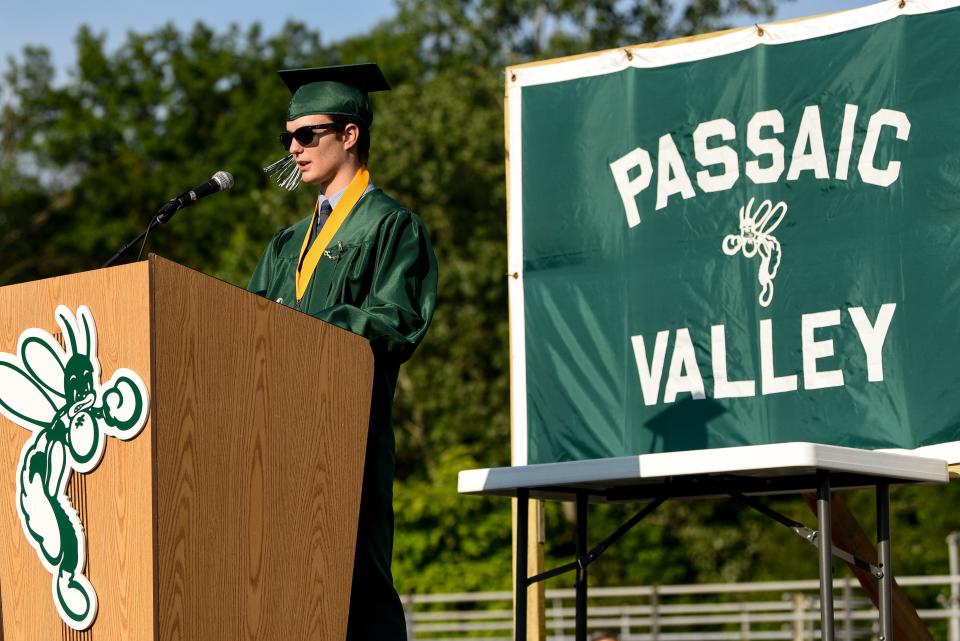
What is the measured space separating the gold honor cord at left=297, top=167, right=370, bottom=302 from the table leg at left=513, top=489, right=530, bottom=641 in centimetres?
138

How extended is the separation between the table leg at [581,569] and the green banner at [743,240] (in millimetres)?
787

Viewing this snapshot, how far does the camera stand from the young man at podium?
336 centimetres

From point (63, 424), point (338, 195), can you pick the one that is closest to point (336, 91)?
point (338, 195)

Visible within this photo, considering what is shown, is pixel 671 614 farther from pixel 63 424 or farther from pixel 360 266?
pixel 63 424

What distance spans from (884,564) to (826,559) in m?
0.37

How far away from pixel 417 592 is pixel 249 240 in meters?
9.27

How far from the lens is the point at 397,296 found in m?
3.52

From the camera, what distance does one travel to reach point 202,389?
2.79m

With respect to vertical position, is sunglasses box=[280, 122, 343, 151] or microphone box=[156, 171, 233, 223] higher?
sunglasses box=[280, 122, 343, 151]

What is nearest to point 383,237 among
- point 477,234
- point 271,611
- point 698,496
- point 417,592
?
point 271,611

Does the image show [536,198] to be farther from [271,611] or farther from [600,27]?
[600,27]

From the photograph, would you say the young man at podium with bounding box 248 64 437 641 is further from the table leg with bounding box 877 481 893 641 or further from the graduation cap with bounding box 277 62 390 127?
the table leg with bounding box 877 481 893 641

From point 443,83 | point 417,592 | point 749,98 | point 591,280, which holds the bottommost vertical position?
point 417,592

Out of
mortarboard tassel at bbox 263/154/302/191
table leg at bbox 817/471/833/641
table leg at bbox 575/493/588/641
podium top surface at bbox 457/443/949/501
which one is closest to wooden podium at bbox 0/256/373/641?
mortarboard tassel at bbox 263/154/302/191
